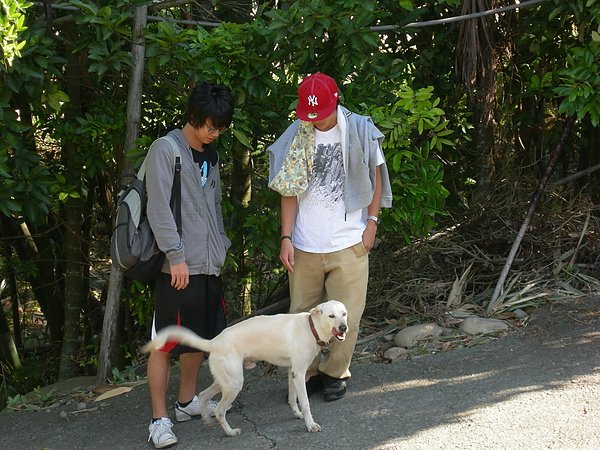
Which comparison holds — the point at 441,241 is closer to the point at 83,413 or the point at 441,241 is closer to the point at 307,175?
the point at 307,175

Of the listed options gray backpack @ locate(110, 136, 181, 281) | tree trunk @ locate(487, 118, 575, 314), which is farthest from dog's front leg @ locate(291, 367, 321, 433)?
tree trunk @ locate(487, 118, 575, 314)

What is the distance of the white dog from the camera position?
4664 millimetres

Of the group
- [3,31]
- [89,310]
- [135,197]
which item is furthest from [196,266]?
[89,310]

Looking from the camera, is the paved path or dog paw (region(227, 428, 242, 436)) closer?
the paved path

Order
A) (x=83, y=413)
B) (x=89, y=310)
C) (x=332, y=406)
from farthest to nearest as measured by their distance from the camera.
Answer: (x=89, y=310) → (x=83, y=413) → (x=332, y=406)

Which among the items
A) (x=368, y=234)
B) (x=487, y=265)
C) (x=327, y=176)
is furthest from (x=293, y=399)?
(x=487, y=265)

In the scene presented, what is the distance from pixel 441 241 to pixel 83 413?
3.32 metres

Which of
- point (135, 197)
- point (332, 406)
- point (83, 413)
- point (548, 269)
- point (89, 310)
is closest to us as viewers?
point (135, 197)

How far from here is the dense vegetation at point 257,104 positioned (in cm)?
546

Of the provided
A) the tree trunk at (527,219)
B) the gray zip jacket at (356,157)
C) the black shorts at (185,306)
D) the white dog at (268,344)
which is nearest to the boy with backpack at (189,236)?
the black shorts at (185,306)

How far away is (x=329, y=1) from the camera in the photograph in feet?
18.1

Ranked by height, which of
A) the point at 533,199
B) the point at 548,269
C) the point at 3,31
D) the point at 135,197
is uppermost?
the point at 3,31

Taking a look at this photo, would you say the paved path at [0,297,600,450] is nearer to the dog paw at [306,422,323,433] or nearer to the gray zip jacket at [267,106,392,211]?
the dog paw at [306,422,323,433]

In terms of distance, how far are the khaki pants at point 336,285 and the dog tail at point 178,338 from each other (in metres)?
0.72
